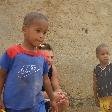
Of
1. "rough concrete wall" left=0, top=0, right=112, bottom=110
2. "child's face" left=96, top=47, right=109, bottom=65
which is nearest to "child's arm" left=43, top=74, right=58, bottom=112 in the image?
"child's face" left=96, top=47, right=109, bottom=65

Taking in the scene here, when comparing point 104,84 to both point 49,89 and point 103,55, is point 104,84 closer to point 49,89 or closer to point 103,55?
point 103,55

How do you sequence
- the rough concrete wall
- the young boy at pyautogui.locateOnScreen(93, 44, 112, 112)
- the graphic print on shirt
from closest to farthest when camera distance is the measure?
the graphic print on shirt < the young boy at pyautogui.locateOnScreen(93, 44, 112, 112) < the rough concrete wall

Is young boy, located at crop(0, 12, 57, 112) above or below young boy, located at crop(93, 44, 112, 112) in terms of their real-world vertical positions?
above

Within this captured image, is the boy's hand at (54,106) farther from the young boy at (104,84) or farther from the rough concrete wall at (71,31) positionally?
the rough concrete wall at (71,31)

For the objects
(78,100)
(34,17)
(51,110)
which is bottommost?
(78,100)

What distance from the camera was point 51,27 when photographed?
25.5ft

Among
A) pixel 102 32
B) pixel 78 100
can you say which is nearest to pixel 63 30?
pixel 102 32

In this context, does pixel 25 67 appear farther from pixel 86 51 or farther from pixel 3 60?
pixel 86 51

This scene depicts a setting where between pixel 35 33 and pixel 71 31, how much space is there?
15.0 feet

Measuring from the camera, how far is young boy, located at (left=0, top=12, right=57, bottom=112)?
3.29 m

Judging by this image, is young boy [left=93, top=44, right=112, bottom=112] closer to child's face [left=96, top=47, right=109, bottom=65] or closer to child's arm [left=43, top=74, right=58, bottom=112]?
child's face [left=96, top=47, right=109, bottom=65]

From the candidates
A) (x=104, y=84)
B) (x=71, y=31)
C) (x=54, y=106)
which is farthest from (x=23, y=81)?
(x=71, y=31)

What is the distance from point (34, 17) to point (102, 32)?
4821 mm

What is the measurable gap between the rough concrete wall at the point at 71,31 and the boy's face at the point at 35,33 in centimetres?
393
